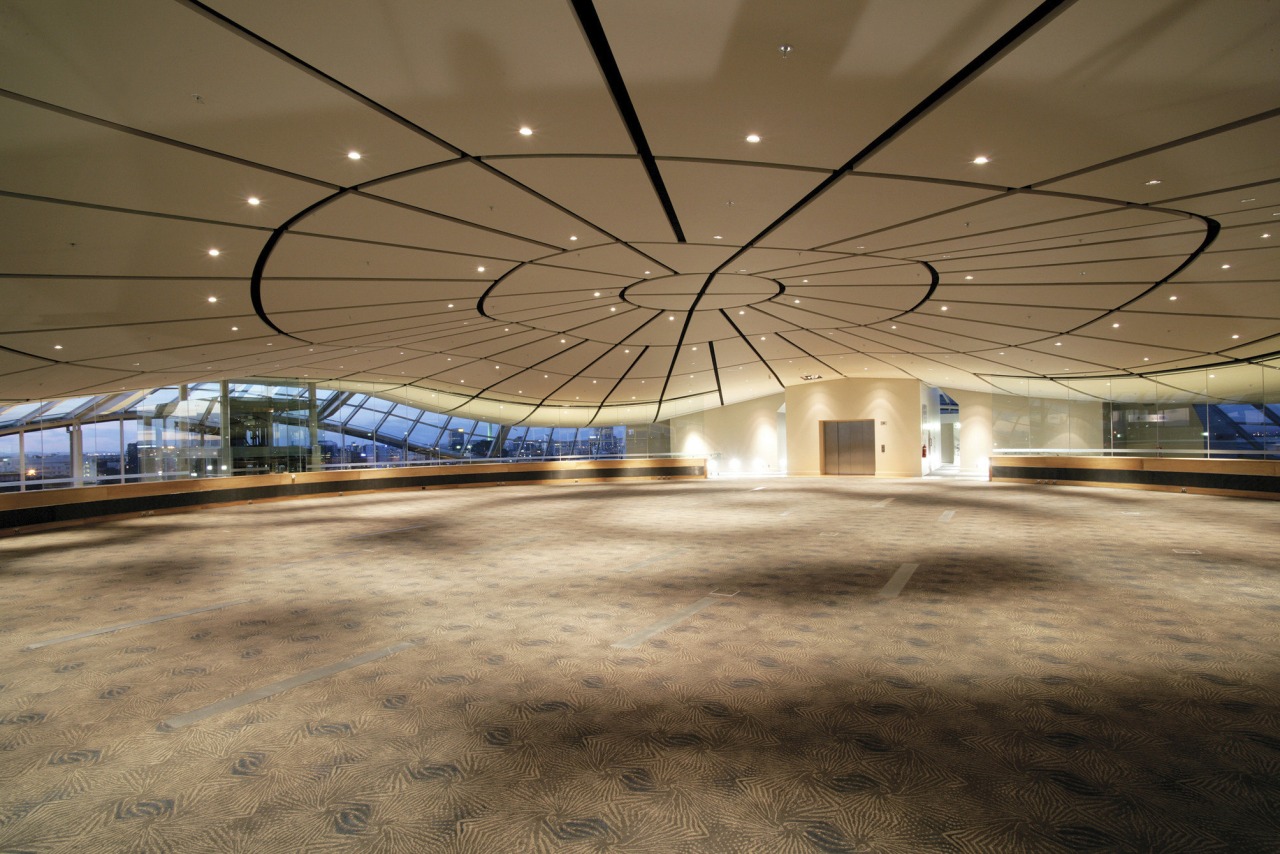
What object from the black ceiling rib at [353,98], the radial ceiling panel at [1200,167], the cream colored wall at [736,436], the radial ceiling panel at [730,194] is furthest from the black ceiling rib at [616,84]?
the cream colored wall at [736,436]

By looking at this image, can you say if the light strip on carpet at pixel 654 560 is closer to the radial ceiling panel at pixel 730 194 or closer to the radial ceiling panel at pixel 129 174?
the radial ceiling panel at pixel 730 194

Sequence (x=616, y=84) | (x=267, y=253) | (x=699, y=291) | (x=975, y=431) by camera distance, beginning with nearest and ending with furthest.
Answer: (x=616, y=84) < (x=267, y=253) < (x=699, y=291) < (x=975, y=431)

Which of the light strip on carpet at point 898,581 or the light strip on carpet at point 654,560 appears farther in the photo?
the light strip on carpet at point 654,560

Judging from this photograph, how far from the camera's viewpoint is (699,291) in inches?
517

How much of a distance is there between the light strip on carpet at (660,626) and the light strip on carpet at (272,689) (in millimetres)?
1795

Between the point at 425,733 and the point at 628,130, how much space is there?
493 cm

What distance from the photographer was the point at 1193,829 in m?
2.51

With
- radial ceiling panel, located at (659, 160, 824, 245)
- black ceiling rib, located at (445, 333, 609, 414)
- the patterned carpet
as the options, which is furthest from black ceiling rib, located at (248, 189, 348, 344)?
black ceiling rib, located at (445, 333, 609, 414)

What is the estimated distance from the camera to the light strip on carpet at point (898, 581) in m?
6.36

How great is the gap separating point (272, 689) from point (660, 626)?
2.96 m

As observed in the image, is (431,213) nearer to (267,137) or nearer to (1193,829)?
(267,137)

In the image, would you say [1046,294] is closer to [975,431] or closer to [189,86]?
[189,86]

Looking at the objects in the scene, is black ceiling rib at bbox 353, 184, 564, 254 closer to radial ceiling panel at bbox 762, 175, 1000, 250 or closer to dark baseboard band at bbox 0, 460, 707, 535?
radial ceiling panel at bbox 762, 175, 1000, 250

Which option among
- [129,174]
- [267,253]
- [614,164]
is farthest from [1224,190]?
[267,253]
